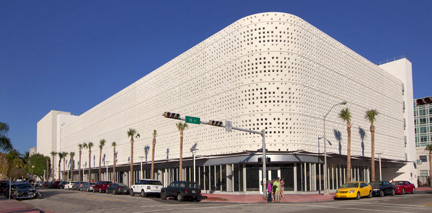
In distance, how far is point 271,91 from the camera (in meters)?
45.2

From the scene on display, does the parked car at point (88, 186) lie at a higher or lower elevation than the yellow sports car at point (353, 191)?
lower

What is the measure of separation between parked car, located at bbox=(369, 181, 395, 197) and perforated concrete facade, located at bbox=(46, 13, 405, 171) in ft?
28.4

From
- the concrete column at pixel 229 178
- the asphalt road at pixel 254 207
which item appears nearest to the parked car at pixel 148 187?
the concrete column at pixel 229 178

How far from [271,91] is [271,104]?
4.76ft

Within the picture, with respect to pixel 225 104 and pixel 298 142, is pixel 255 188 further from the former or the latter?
pixel 225 104

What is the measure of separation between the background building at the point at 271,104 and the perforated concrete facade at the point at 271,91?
12cm

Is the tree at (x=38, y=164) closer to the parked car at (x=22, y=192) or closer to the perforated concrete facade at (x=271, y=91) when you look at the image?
the perforated concrete facade at (x=271, y=91)

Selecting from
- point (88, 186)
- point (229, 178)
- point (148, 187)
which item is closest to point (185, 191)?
point (148, 187)

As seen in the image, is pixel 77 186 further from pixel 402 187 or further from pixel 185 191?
pixel 402 187

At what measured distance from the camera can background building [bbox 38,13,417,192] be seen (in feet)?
147

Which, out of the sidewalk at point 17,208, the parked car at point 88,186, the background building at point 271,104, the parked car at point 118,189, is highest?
the background building at point 271,104

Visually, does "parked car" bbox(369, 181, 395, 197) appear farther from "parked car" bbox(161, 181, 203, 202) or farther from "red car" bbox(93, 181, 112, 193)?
"red car" bbox(93, 181, 112, 193)

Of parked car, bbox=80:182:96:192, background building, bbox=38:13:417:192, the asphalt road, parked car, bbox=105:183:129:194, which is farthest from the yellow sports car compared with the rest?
parked car, bbox=80:182:96:192

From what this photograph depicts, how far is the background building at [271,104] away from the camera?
44938 mm
